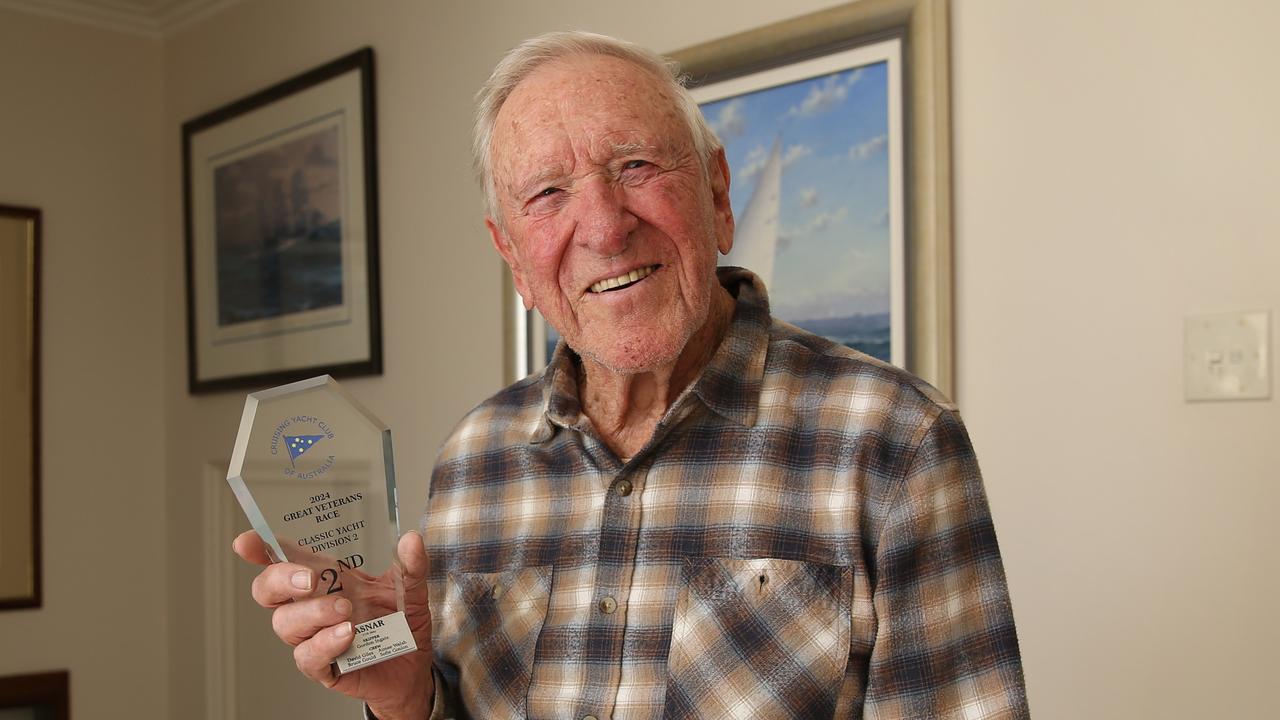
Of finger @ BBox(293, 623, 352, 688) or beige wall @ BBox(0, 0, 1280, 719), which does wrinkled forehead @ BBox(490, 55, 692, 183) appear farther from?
beige wall @ BBox(0, 0, 1280, 719)

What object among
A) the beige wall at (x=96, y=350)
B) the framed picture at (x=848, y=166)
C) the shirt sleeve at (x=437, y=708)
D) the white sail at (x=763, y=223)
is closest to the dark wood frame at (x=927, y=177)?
the framed picture at (x=848, y=166)

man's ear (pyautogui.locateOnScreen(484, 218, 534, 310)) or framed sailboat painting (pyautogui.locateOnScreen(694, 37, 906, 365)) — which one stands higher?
framed sailboat painting (pyautogui.locateOnScreen(694, 37, 906, 365))

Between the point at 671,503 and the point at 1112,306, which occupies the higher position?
the point at 1112,306

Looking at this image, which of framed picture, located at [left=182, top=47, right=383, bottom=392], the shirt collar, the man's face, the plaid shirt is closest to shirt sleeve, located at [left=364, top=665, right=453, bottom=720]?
the plaid shirt

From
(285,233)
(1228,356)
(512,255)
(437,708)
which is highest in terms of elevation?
(285,233)

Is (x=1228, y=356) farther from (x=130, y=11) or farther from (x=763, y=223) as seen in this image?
(x=130, y=11)

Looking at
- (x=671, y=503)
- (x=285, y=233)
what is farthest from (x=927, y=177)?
(x=285, y=233)

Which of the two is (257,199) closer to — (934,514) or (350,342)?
(350,342)

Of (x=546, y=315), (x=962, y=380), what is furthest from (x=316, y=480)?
(x=962, y=380)

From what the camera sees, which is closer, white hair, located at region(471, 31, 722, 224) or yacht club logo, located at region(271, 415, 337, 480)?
yacht club logo, located at region(271, 415, 337, 480)

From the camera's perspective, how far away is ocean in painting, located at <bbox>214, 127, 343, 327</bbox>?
284 cm

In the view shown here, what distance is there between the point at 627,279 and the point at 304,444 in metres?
0.33

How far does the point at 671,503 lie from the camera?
3.64 ft

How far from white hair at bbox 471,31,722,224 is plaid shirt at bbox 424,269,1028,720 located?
0.18 meters
